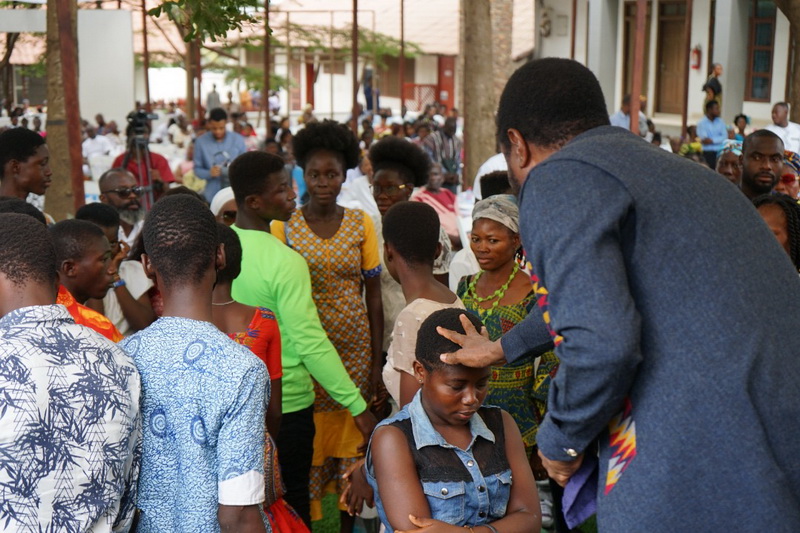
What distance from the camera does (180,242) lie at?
7.92 ft

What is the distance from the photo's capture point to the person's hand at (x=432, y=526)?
2572mm

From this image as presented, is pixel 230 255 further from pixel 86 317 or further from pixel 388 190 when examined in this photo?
pixel 388 190

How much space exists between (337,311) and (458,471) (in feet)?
5.76

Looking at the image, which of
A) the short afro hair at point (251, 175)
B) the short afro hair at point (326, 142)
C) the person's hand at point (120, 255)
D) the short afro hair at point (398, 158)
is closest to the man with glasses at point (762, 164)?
the short afro hair at point (398, 158)

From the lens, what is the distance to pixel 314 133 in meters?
4.88

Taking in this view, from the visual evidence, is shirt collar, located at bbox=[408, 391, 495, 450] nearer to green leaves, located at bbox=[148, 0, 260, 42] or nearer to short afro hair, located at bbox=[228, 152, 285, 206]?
short afro hair, located at bbox=[228, 152, 285, 206]

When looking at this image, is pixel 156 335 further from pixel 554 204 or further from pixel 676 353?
pixel 676 353

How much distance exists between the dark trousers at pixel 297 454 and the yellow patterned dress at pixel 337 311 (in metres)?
0.32

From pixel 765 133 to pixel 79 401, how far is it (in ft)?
14.8

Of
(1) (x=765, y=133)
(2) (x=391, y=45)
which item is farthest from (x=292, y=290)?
(2) (x=391, y=45)

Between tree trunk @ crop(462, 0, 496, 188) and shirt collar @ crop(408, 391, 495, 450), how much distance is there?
334 inches

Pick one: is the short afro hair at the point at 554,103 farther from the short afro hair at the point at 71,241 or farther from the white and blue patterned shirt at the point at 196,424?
the short afro hair at the point at 71,241

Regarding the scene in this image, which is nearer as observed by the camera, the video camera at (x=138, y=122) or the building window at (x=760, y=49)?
the video camera at (x=138, y=122)

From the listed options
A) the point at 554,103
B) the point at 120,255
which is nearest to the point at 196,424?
the point at 554,103
